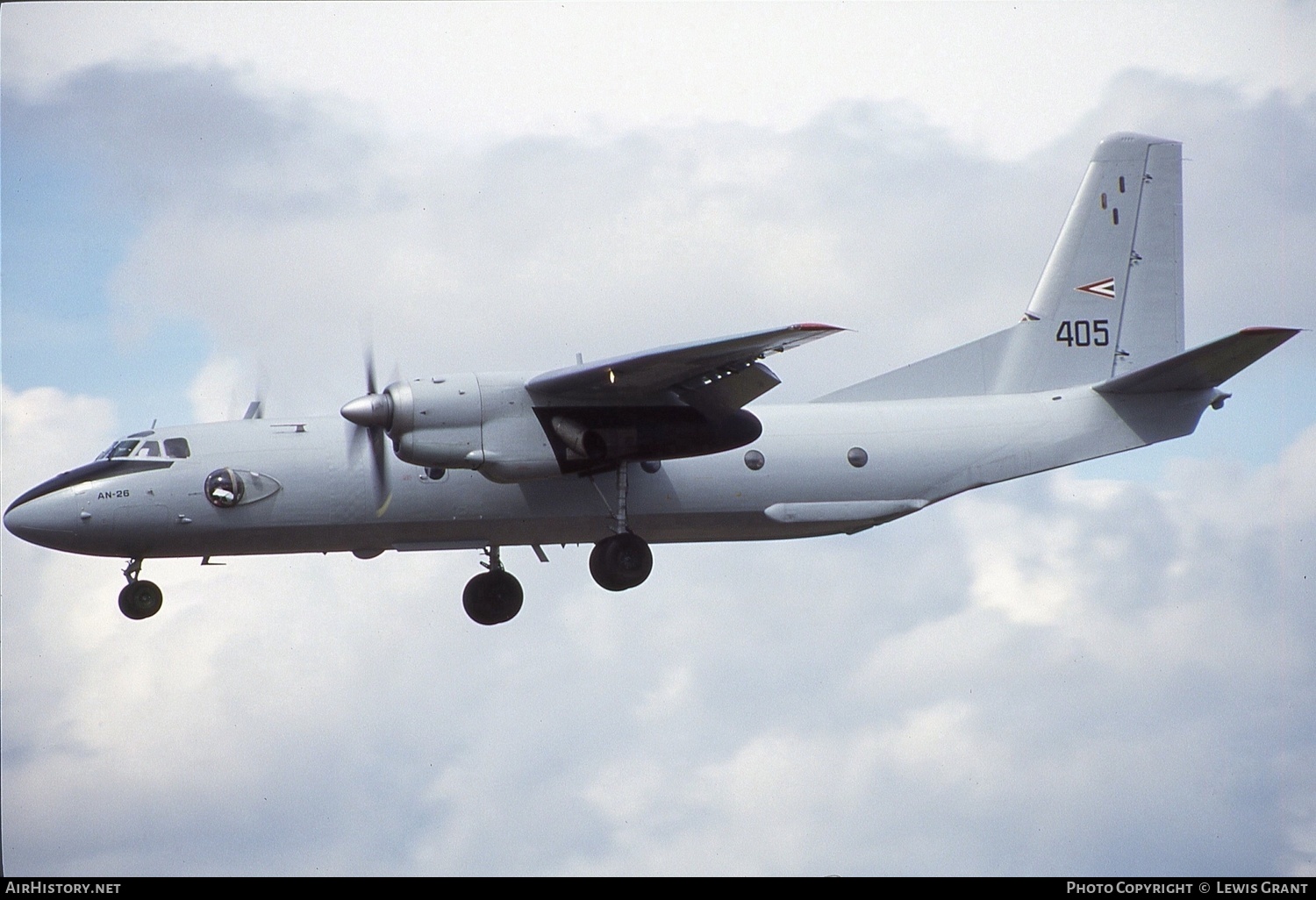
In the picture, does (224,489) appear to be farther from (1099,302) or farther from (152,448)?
(1099,302)

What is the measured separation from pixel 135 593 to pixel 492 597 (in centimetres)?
544

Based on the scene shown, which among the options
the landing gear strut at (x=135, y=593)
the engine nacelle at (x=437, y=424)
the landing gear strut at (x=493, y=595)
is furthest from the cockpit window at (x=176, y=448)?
the landing gear strut at (x=493, y=595)

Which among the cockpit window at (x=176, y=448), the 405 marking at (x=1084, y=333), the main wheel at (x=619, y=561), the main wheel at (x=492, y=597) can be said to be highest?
the 405 marking at (x=1084, y=333)

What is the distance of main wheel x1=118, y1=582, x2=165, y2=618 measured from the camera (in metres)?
21.3

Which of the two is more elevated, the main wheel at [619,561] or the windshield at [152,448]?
the windshield at [152,448]

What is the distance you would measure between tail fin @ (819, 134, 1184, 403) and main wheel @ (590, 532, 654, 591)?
3.95 m

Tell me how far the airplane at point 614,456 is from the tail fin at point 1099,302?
0.07 metres

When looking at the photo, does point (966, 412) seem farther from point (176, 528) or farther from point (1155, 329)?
point (176, 528)

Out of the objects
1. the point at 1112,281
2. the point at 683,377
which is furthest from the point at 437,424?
the point at 1112,281

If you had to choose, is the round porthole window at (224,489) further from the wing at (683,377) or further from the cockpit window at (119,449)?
the wing at (683,377)

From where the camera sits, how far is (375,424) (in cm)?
1973

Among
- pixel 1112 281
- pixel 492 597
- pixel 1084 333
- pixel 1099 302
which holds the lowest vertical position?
pixel 492 597

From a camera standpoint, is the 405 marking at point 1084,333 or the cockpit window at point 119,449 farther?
the 405 marking at point 1084,333

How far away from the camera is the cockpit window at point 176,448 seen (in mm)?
21141
